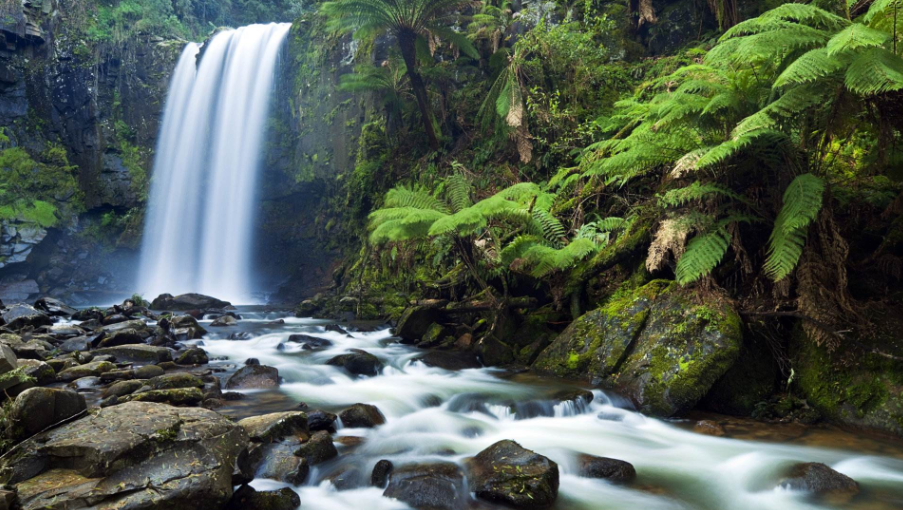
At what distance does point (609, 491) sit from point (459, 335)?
163 inches

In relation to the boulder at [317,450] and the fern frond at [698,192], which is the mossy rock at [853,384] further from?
the boulder at [317,450]

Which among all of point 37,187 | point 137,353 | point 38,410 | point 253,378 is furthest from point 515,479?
point 37,187

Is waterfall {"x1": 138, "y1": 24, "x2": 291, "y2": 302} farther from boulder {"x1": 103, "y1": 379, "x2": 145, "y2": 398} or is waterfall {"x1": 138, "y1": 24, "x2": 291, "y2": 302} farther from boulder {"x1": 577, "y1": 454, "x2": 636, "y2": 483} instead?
boulder {"x1": 577, "y1": 454, "x2": 636, "y2": 483}

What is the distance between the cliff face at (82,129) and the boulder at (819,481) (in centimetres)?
2044

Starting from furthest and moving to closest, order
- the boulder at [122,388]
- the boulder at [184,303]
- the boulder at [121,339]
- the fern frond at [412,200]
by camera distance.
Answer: the boulder at [184,303]
the boulder at [121,339]
the fern frond at [412,200]
the boulder at [122,388]

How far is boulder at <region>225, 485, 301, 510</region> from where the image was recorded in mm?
2925

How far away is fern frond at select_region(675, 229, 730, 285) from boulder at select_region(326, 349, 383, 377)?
378cm

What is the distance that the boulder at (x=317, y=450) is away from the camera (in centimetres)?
367

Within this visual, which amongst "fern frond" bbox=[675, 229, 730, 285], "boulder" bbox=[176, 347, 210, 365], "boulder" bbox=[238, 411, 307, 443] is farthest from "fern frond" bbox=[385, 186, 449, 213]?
"boulder" bbox=[238, 411, 307, 443]

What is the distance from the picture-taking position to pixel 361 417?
454cm

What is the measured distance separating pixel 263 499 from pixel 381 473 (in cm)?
81

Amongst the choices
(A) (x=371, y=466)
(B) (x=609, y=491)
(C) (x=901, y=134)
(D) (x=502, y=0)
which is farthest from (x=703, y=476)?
(D) (x=502, y=0)

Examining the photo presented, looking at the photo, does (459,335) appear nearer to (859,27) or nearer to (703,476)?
(703,476)

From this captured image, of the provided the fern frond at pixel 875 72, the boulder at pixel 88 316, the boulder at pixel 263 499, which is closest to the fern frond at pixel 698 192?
the fern frond at pixel 875 72
